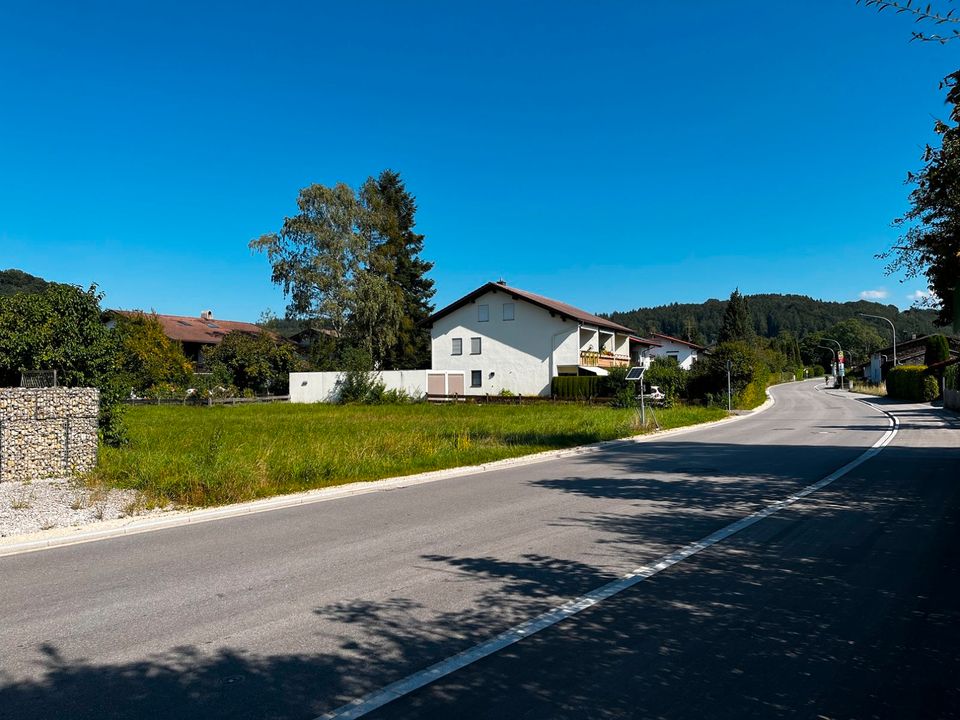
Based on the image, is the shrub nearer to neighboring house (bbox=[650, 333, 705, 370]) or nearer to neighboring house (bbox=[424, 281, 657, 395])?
neighboring house (bbox=[424, 281, 657, 395])

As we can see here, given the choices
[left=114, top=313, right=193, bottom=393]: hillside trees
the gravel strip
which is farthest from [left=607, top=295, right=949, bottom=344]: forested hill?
the gravel strip

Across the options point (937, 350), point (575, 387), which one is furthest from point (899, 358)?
point (575, 387)

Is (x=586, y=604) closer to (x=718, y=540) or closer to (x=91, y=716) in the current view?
(x=718, y=540)

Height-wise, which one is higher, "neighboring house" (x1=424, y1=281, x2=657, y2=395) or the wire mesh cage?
"neighboring house" (x1=424, y1=281, x2=657, y2=395)

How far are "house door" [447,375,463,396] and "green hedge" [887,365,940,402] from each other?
3051 centimetres

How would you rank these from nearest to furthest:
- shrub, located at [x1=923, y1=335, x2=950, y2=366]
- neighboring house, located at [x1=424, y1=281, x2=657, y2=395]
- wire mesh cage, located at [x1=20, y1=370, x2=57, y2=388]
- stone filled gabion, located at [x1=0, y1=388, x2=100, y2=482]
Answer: stone filled gabion, located at [x1=0, y1=388, x2=100, y2=482] < wire mesh cage, located at [x1=20, y1=370, x2=57, y2=388] < neighboring house, located at [x1=424, y1=281, x2=657, y2=395] < shrub, located at [x1=923, y1=335, x2=950, y2=366]

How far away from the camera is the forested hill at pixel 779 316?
513 feet

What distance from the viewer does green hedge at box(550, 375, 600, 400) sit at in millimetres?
43731

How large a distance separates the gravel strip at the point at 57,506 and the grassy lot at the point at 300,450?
18.8 inches

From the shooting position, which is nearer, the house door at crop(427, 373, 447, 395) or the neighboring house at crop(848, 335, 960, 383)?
the house door at crop(427, 373, 447, 395)

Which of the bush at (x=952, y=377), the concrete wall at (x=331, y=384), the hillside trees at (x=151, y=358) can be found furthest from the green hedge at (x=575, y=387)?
the hillside trees at (x=151, y=358)

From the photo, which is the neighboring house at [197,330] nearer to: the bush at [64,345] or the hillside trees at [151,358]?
the hillside trees at [151,358]

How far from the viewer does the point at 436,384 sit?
46.7 m

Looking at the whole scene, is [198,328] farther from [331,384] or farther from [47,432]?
[47,432]
